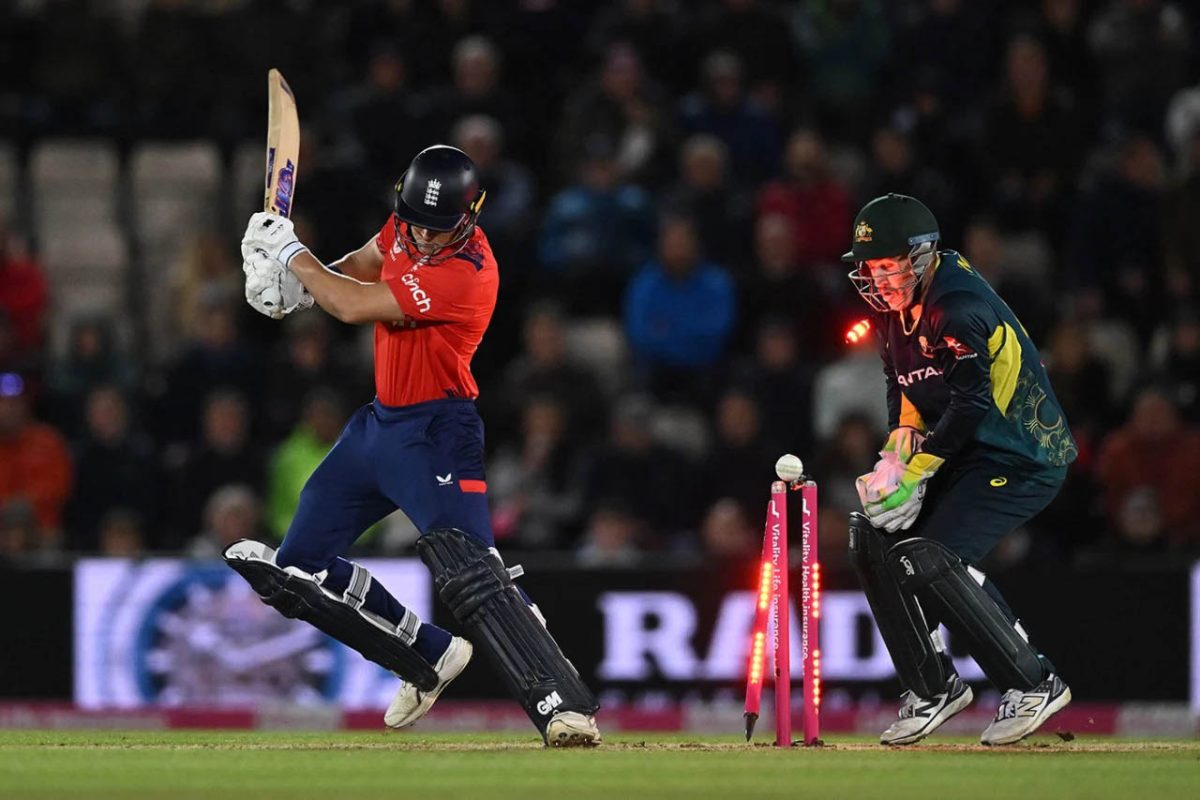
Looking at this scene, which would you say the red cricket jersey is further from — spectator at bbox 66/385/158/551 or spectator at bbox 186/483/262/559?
spectator at bbox 66/385/158/551

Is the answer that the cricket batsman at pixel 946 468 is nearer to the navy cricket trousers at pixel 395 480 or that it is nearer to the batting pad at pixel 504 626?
the batting pad at pixel 504 626

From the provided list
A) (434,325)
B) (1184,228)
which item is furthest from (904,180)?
(434,325)

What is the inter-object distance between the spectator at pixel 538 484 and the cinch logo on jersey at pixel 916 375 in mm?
4951

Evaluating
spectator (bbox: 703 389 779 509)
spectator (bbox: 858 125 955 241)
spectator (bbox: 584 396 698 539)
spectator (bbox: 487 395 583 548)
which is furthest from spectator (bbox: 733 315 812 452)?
spectator (bbox: 858 125 955 241)

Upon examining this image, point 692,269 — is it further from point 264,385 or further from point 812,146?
point 264,385

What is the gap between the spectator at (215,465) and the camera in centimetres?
1333

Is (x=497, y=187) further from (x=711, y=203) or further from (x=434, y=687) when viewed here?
(x=434, y=687)

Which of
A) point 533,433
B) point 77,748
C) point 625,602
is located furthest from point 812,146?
point 77,748

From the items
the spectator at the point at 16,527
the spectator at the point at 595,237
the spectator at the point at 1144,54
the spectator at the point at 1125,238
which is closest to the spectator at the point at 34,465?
the spectator at the point at 16,527

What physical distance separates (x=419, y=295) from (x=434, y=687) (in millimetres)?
1585

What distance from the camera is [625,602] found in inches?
481

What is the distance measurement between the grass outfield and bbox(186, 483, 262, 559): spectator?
394cm

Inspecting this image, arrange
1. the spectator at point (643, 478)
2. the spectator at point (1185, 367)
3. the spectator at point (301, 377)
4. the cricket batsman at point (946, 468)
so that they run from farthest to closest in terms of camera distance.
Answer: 1. the spectator at point (301, 377)
2. the spectator at point (1185, 367)
3. the spectator at point (643, 478)
4. the cricket batsman at point (946, 468)

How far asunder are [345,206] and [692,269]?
2.34 meters
